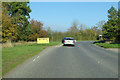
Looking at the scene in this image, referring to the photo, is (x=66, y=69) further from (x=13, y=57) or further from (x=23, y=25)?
(x=23, y=25)

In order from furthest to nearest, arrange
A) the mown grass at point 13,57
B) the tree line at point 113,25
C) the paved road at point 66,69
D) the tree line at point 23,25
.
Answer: the tree line at point 113,25 < the tree line at point 23,25 < the mown grass at point 13,57 < the paved road at point 66,69

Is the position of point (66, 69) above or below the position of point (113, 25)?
below

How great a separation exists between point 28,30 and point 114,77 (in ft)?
110

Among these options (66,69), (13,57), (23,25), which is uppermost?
(23,25)

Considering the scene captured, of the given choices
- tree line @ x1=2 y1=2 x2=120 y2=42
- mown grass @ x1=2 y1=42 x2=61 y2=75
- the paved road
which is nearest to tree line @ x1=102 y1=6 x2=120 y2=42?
tree line @ x1=2 y1=2 x2=120 y2=42

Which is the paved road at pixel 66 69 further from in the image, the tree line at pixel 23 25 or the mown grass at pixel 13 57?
the tree line at pixel 23 25

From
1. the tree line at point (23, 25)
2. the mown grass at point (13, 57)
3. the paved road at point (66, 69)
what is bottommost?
the paved road at point (66, 69)

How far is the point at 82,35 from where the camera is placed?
7544 centimetres

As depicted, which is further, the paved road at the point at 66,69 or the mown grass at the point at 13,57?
the mown grass at the point at 13,57

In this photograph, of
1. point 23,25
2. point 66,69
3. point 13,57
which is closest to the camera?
point 66,69

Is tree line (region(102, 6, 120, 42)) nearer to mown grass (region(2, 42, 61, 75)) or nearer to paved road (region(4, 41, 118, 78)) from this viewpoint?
mown grass (region(2, 42, 61, 75))

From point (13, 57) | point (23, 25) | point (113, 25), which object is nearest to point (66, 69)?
point (13, 57)

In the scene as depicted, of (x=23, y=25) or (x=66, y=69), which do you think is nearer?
(x=66, y=69)

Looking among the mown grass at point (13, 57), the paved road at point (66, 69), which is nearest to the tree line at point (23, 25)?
the mown grass at point (13, 57)
